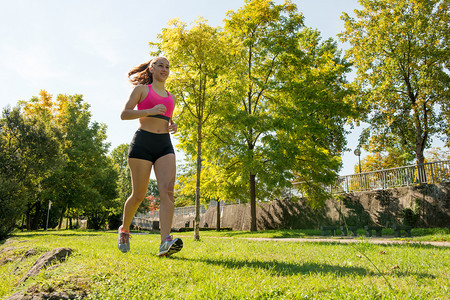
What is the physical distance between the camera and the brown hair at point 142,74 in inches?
187

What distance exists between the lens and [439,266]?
3.77m

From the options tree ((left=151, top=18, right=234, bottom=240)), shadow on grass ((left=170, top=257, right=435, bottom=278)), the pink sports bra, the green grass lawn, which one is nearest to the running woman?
the pink sports bra

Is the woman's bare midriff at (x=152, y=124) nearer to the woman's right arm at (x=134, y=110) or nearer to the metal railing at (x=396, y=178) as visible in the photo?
the woman's right arm at (x=134, y=110)

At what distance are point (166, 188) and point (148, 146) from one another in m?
0.59

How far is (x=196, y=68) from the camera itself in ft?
33.7

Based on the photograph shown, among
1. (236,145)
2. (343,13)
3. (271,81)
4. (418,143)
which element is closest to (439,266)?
(236,145)

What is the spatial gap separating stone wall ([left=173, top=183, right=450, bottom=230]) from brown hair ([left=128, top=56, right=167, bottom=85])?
9.13 meters

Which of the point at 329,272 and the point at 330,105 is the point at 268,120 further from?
the point at 329,272

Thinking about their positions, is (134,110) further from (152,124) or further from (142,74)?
(142,74)

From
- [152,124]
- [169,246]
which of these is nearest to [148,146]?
[152,124]

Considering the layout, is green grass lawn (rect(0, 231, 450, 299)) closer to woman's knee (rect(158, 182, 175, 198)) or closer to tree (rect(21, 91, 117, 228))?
woman's knee (rect(158, 182, 175, 198))

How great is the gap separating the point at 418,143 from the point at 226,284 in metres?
23.1

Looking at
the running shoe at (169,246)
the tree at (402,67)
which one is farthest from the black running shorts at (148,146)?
the tree at (402,67)

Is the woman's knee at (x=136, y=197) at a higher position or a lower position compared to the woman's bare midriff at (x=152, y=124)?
lower
